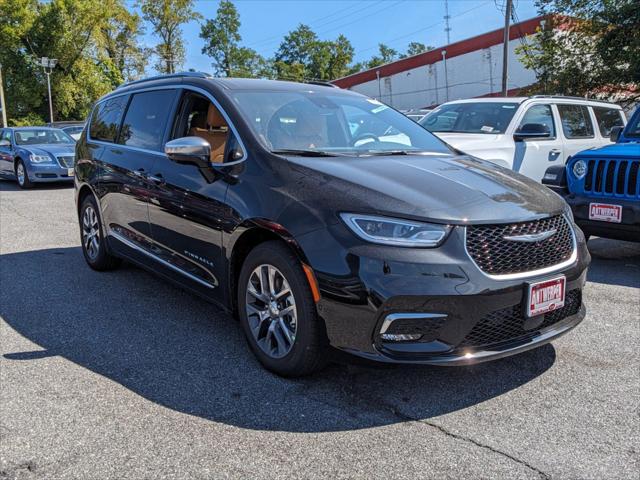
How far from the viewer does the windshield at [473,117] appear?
7930 millimetres

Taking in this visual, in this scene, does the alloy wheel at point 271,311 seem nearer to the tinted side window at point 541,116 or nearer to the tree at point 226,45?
the tinted side window at point 541,116

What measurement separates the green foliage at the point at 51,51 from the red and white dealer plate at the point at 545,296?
4046 cm

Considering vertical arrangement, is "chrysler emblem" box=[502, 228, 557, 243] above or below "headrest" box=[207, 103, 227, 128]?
below

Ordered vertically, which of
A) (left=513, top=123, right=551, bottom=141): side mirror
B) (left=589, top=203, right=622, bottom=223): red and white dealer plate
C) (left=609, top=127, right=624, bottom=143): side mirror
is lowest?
(left=589, top=203, right=622, bottom=223): red and white dealer plate

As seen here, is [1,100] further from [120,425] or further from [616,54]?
[120,425]

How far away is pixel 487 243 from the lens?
9.82 ft

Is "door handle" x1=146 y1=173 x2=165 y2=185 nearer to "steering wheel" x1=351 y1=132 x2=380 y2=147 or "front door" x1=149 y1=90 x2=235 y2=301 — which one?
"front door" x1=149 y1=90 x2=235 y2=301

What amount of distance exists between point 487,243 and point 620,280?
3.41 meters

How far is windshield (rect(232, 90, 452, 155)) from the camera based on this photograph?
385cm

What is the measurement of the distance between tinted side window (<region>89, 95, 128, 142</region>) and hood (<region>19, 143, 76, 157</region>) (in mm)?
8872

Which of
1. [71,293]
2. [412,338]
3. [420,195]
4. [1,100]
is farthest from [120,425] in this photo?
[1,100]

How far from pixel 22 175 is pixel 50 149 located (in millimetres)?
902

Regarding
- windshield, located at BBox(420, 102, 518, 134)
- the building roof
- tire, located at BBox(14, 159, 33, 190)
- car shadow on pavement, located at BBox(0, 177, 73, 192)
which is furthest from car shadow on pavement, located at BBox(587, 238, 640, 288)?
the building roof

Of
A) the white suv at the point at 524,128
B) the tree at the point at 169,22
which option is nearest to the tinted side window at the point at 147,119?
the white suv at the point at 524,128
